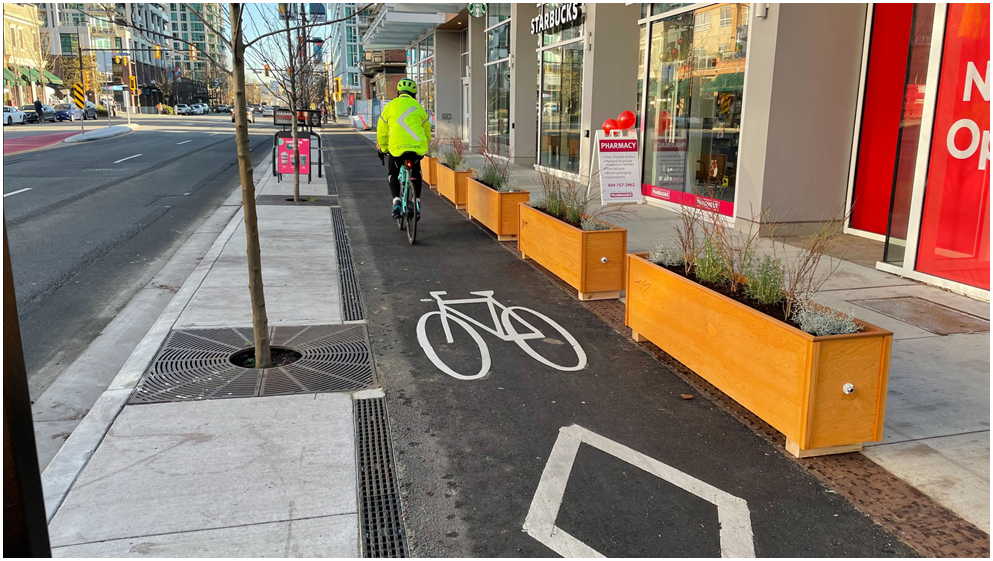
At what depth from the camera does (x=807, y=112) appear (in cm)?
1007

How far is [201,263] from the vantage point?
27.9ft

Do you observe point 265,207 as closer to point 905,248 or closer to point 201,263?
point 201,263

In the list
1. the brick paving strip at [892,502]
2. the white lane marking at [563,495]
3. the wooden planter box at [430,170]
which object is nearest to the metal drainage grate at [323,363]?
the white lane marking at [563,495]

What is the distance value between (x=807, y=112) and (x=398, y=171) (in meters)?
5.87

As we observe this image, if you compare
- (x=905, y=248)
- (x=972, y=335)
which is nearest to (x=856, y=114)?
(x=905, y=248)

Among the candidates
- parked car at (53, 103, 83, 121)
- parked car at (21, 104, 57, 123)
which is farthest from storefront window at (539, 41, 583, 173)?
parked car at (53, 103, 83, 121)

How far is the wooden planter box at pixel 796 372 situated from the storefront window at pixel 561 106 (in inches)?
510

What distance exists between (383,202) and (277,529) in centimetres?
1170

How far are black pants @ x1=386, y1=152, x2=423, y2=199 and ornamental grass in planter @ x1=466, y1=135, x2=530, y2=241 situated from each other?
3.67 feet

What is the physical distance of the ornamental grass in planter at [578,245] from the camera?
7.20 m

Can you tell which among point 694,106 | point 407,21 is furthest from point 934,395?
point 407,21

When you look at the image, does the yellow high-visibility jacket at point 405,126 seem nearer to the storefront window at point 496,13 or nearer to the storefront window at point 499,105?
the storefront window at point 499,105

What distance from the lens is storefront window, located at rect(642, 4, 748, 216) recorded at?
1109 cm

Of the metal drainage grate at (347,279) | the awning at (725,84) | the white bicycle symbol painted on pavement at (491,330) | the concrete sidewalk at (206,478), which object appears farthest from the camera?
the awning at (725,84)
